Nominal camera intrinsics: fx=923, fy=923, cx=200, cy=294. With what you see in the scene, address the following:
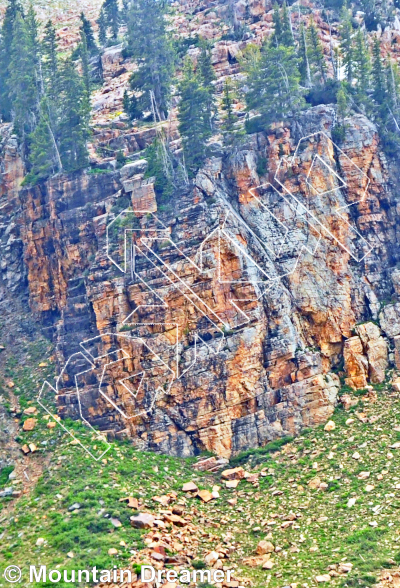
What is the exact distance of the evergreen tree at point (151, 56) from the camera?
6938 cm

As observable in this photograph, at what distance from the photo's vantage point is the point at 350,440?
49.9 meters

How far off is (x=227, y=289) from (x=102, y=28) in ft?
151

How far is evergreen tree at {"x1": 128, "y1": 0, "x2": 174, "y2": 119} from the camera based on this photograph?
69375mm

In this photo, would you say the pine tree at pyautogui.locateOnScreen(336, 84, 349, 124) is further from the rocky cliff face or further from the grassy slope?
the grassy slope

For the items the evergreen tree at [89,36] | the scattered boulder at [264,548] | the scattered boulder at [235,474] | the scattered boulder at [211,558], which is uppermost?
the evergreen tree at [89,36]

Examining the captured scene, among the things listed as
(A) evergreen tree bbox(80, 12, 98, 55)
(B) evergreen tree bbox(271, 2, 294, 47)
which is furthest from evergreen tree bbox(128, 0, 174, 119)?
(A) evergreen tree bbox(80, 12, 98, 55)

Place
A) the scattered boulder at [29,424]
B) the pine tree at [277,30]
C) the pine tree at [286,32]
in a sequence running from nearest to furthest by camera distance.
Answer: the scattered boulder at [29,424] < the pine tree at [286,32] < the pine tree at [277,30]

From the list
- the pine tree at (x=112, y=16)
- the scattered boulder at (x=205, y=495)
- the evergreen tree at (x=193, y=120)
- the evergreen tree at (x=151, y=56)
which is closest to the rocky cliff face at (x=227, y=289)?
the evergreen tree at (x=193, y=120)

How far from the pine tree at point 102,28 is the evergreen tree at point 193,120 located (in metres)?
26.6

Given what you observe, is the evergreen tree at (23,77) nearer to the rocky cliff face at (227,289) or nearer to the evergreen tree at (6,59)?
the evergreen tree at (6,59)

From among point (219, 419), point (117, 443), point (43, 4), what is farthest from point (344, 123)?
point (43, 4)

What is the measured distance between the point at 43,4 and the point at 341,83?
54299mm

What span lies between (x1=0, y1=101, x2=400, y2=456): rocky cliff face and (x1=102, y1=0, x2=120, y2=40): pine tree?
3251 cm

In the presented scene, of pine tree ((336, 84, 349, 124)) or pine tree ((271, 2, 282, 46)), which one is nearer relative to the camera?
pine tree ((336, 84, 349, 124))
